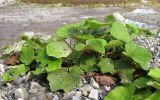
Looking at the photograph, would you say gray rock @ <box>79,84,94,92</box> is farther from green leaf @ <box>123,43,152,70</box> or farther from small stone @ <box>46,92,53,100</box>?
green leaf @ <box>123,43,152,70</box>

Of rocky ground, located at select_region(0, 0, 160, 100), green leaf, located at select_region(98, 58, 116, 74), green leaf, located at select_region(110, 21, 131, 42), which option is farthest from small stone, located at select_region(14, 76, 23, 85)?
green leaf, located at select_region(110, 21, 131, 42)

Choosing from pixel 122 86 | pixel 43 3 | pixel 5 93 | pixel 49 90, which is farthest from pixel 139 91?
pixel 43 3

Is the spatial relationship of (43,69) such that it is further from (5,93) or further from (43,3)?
(43,3)

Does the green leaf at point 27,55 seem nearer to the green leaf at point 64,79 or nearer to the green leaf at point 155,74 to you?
the green leaf at point 64,79

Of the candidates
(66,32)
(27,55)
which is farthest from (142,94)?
(27,55)

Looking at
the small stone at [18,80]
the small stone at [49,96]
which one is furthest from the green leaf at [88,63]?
the small stone at [18,80]
